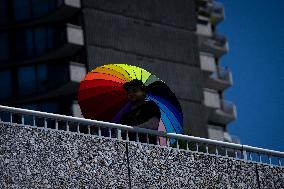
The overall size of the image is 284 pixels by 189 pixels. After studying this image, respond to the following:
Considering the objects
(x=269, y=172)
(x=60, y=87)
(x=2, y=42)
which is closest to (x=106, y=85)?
(x=269, y=172)

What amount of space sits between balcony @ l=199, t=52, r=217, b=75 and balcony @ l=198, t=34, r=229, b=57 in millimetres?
2044

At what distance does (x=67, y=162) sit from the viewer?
11.7 m

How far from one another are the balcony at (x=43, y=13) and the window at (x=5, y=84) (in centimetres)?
238

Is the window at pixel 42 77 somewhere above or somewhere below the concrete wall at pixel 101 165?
below

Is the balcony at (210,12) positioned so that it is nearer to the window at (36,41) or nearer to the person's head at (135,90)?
the window at (36,41)

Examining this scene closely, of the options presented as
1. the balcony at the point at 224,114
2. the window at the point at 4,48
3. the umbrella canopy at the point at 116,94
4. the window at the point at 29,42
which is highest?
the umbrella canopy at the point at 116,94

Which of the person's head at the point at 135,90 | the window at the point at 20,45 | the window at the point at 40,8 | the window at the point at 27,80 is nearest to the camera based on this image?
the person's head at the point at 135,90

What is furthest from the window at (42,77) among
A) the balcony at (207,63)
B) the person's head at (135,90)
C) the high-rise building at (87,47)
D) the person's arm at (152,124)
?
the person's arm at (152,124)

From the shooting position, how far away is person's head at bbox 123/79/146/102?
13.6 meters

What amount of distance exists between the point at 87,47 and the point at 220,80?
14.6 meters

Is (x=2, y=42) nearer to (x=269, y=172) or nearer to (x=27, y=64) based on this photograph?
(x=27, y=64)

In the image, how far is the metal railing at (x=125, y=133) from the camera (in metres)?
11.7

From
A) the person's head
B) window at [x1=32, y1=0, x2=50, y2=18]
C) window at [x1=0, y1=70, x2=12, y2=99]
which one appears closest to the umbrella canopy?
the person's head

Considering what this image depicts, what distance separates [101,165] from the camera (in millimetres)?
12055
